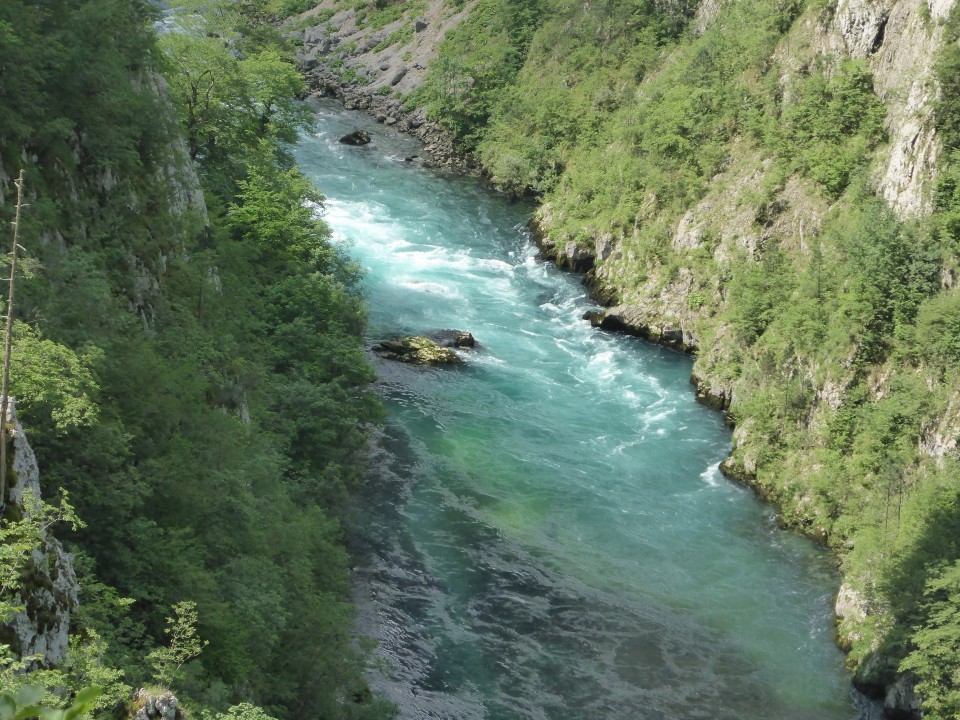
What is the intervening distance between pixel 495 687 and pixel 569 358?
18706 mm

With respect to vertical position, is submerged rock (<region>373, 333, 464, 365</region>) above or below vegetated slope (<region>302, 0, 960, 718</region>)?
below

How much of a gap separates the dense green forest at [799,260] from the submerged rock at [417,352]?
30.9ft

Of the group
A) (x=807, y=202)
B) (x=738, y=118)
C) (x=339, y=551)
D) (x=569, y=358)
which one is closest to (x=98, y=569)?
(x=339, y=551)

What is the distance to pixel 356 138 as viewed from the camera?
68.1 meters

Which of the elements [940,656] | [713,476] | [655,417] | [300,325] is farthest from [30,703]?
[655,417]

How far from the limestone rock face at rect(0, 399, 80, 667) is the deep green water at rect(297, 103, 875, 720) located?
36.1ft

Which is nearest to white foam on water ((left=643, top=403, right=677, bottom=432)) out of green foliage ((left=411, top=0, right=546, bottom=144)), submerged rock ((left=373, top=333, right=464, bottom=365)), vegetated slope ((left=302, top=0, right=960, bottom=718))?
vegetated slope ((left=302, top=0, right=960, bottom=718))

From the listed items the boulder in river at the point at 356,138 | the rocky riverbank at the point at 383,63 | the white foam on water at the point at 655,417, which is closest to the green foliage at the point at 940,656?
the white foam on water at the point at 655,417

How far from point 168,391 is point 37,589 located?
28.9 ft

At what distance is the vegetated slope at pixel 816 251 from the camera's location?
2481 cm

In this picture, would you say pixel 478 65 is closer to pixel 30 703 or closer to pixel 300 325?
pixel 300 325

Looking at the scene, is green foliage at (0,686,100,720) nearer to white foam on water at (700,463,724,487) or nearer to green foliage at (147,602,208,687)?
green foliage at (147,602,208,687)

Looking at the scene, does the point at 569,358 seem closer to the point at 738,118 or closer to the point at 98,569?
the point at 738,118

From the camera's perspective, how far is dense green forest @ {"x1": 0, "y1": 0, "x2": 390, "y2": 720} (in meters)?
14.9
